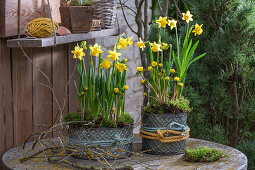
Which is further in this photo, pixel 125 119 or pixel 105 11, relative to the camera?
pixel 105 11

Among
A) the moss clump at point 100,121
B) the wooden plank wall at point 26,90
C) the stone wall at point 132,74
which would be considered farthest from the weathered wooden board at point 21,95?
the stone wall at point 132,74

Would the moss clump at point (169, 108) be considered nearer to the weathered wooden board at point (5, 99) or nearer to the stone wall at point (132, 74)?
the weathered wooden board at point (5, 99)

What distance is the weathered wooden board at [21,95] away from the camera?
209 centimetres

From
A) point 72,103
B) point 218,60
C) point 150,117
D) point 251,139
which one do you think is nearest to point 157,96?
point 150,117

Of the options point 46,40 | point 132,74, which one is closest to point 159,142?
point 46,40

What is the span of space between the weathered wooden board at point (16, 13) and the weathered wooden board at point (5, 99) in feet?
0.25

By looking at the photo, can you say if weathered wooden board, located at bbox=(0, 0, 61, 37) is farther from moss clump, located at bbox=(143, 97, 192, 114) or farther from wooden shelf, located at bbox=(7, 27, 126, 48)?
moss clump, located at bbox=(143, 97, 192, 114)

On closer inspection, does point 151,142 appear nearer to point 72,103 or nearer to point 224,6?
point 72,103

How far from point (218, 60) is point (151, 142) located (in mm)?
1042

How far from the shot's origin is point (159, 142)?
1.97m

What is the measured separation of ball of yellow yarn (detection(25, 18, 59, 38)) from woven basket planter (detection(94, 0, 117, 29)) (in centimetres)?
53

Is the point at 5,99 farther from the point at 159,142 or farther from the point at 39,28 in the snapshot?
the point at 159,142

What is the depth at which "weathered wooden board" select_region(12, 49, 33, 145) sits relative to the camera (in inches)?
82.4

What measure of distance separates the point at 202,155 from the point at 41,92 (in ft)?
2.90
